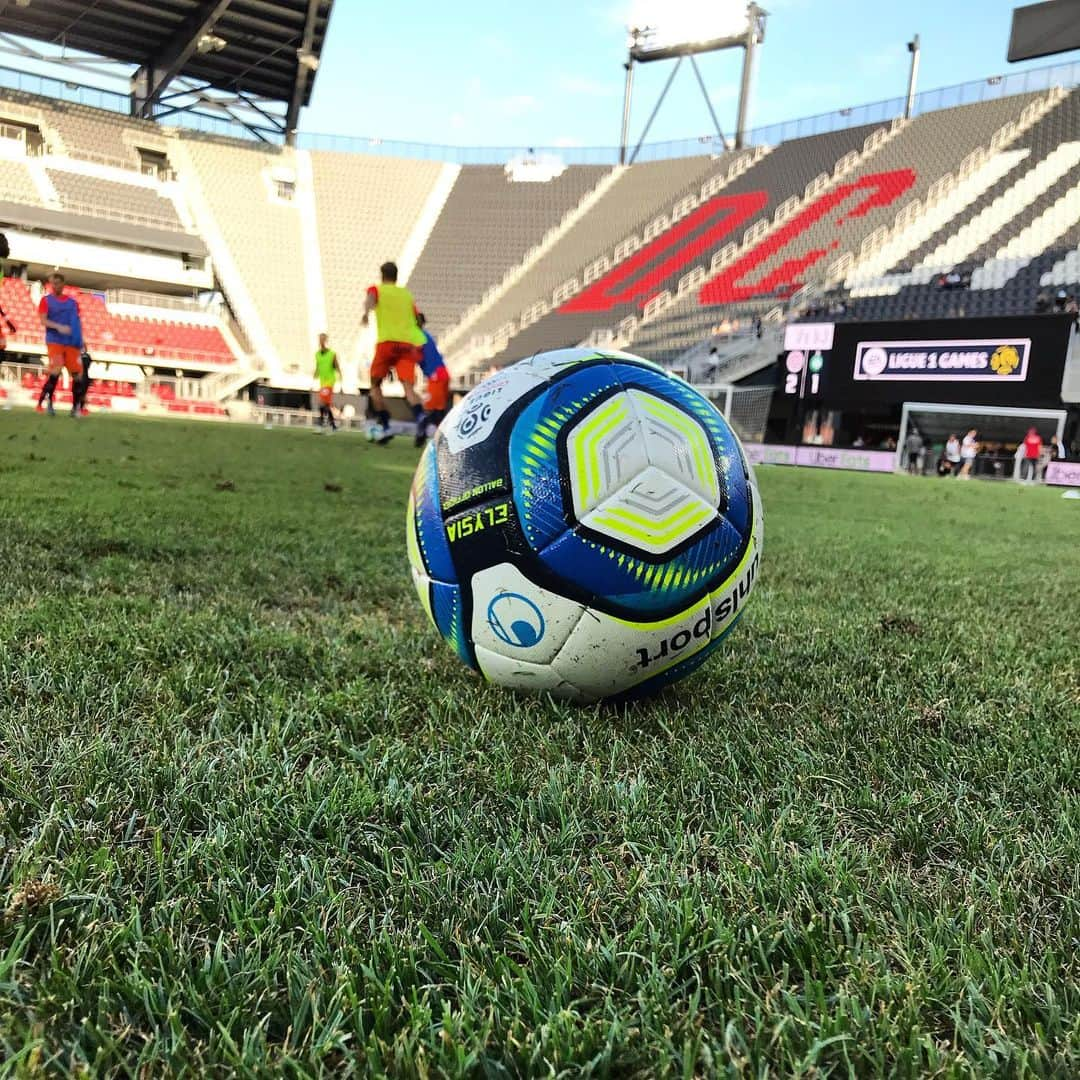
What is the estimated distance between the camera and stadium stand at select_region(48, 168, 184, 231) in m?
35.1

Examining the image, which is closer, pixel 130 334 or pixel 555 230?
pixel 130 334

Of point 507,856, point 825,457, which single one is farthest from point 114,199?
point 507,856

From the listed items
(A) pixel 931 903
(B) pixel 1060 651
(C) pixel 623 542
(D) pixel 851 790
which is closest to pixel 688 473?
(C) pixel 623 542

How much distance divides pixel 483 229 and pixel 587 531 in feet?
137

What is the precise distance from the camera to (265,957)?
105 cm

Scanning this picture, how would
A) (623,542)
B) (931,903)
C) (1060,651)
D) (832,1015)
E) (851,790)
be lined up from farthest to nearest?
(1060,651)
(623,542)
(851,790)
(931,903)
(832,1015)

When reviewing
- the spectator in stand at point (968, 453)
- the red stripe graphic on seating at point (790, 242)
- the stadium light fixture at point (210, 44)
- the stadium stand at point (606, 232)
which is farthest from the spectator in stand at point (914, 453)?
the stadium light fixture at point (210, 44)

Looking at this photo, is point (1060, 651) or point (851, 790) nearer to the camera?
point (851, 790)

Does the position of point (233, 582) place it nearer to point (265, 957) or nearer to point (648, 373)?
point (648, 373)

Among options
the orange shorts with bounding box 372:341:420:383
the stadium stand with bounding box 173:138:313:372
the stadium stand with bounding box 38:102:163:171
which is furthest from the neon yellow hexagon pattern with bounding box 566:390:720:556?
the stadium stand with bounding box 38:102:163:171

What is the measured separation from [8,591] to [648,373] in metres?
2.12

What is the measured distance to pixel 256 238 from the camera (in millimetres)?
38812

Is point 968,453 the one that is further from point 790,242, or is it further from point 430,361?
point 430,361

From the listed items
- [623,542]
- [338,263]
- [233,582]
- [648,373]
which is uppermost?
[338,263]
